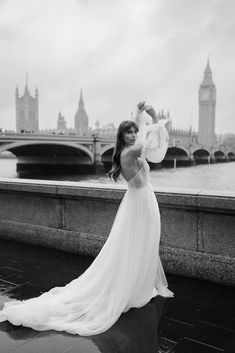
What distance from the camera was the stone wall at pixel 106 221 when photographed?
3820mm

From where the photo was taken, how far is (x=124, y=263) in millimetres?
3221

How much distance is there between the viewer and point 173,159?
6625 cm

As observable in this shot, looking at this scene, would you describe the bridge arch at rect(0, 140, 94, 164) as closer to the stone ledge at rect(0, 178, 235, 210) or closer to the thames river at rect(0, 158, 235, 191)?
the thames river at rect(0, 158, 235, 191)

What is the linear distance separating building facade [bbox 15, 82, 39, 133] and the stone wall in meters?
102

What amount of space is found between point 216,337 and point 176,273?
1.33 meters

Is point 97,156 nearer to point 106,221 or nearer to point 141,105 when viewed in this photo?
point 106,221

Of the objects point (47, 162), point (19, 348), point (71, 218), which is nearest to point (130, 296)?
point (19, 348)

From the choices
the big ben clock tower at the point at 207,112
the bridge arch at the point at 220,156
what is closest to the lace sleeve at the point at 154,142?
the bridge arch at the point at 220,156

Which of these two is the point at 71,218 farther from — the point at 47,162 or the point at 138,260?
the point at 47,162

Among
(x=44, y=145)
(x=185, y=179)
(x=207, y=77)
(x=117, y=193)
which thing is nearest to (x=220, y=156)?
(x=207, y=77)

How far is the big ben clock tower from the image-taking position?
383 feet

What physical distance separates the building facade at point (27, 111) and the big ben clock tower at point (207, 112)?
49.2 meters

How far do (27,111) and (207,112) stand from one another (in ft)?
181

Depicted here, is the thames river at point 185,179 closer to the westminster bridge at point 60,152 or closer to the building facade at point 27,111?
the westminster bridge at point 60,152
